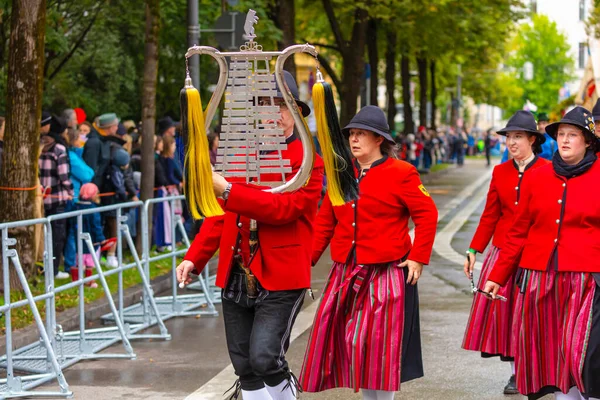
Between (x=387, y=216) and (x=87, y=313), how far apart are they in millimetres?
4846

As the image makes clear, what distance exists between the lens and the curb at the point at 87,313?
9.50 metres

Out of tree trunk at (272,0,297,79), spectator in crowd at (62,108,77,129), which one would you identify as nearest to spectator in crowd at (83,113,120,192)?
spectator in crowd at (62,108,77,129)

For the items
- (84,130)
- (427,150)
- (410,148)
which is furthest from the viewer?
(427,150)

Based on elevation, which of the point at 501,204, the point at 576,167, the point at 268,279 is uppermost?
the point at 576,167

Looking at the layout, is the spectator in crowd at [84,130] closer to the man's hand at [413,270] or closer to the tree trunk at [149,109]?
the tree trunk at [149,109]

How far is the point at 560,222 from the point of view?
21.0 feet

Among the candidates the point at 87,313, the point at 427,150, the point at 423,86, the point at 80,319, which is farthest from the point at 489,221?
the point at 423,86

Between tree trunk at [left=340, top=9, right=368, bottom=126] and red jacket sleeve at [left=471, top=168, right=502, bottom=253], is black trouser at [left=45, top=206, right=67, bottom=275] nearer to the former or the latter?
red jacket sleeve at [left=471, top=168, right=502, bottom=253]

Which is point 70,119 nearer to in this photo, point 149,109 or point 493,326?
point 149,109

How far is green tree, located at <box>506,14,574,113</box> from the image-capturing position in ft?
289

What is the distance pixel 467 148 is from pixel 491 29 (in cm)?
3942

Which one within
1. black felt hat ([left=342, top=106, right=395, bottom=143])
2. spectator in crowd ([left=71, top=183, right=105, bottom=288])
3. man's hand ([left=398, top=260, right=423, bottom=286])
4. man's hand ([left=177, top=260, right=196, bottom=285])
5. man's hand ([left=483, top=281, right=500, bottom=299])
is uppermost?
black felt hat ([left=342, top=106, right=395, bottom=143])

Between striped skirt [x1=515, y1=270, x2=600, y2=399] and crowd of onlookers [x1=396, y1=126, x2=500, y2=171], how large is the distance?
20064mm

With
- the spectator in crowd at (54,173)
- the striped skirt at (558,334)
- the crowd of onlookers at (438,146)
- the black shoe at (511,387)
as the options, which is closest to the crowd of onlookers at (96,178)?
the spectator in crowd at (54,173)
